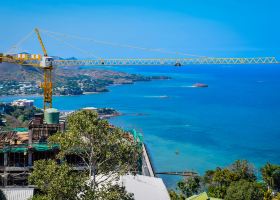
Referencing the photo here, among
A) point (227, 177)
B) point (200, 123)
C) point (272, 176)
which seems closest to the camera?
point (272, 176)

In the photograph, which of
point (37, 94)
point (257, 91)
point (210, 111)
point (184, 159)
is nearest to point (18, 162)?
point (184, 159)

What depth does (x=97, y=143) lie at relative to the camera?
26.9 feet

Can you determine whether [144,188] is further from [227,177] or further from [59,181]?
[59,181]

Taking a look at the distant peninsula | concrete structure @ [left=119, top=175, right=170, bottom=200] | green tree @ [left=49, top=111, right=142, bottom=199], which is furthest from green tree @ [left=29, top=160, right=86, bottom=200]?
the distant peninsula

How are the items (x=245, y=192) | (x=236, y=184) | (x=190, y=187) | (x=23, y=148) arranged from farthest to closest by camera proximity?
(x=190, y=187) < (x=236, y=184) < (x=245, y=192) < (x=23, y=148)

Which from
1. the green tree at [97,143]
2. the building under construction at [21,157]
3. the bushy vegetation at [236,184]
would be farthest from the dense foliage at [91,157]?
the bushy vegetation at [236,184]

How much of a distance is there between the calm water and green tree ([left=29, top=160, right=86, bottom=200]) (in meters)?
18.8

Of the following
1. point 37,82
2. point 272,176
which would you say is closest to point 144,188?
point 272,176

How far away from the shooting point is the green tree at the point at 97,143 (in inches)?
318

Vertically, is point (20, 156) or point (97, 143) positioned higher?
point (97, 143)

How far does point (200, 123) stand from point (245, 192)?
36.1m

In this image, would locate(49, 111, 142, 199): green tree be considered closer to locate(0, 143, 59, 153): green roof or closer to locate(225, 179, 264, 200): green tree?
locate(0, 143, 59, 153): green roof

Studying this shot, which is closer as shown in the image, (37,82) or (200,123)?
(200,123)

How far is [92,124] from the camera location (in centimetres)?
805
